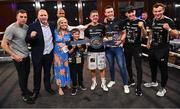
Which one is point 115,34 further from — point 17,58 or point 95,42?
point 17,58

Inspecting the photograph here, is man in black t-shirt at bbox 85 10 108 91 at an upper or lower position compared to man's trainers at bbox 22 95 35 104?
upper

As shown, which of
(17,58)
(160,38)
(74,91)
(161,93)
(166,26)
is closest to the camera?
(166,26)

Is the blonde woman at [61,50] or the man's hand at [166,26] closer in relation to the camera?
the man's hand at [166,26]

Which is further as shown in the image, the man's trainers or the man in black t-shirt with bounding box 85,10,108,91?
the man in black t-shirt with bounding box 85,10,108,91

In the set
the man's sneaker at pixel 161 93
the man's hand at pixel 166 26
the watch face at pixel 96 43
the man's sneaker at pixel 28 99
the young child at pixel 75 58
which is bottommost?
the man's sneaker at pixel 28 99

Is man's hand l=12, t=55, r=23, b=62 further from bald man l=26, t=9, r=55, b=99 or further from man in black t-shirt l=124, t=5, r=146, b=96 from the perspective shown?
man in black t-shirt l=124, t=5, r=146, b=96

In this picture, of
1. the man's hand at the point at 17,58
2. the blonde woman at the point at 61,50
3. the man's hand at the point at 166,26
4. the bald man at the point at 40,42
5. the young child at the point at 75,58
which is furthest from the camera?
the young child at the point at 75,58

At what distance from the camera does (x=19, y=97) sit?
4.14m

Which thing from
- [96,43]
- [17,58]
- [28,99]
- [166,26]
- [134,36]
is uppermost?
[166,26]

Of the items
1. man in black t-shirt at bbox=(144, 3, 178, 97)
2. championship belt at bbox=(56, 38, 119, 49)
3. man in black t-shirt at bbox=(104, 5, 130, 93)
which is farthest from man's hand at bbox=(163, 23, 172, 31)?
championship belt at bbox=(56, 38, 119, 49)

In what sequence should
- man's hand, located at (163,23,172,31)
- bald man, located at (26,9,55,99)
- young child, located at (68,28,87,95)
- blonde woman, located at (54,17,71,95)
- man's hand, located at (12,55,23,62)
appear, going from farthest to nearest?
young child, located at (68,28,87,95)
blonde woman, located at (54,17,71,95)
bald man, located at (26,9,55,99)
man's hand, located at (12,55,23,62)
man's hand, located at (163,23,172,31)

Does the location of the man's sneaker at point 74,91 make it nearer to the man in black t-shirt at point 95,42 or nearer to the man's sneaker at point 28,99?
the man in black t-shirt at point 95,42

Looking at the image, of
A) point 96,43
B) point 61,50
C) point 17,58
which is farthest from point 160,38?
point 17,58

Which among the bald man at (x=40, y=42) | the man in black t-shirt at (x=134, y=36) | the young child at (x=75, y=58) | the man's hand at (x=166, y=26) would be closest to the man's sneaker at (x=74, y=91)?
the young child at (x=75, y=58)
